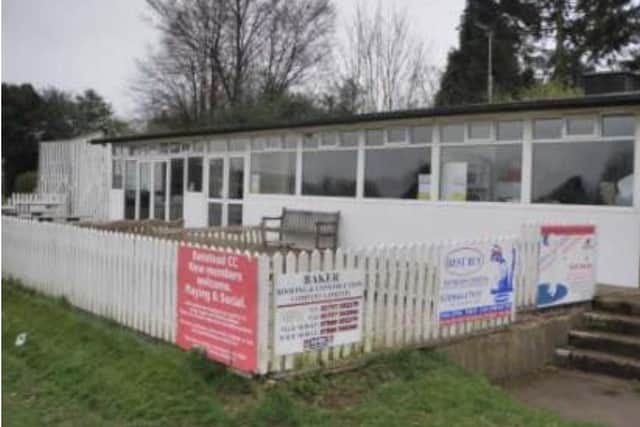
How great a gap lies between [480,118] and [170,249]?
20.8ft

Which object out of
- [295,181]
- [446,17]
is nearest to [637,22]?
[446,17]

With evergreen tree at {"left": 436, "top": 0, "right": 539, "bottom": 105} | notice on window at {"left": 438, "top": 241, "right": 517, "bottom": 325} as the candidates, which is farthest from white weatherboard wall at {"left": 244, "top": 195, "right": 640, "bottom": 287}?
evergreen tree at {"left": 436, "top": 0, "right": 539, "bottom": 105}

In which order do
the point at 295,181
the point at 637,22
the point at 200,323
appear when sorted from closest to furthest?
1. the point at 200,323
2. the point at 295,181
3. the point at 637,22

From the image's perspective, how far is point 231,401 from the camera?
5234 mm

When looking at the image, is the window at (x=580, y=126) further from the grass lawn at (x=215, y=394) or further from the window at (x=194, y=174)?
the window at (x=194, y=174)

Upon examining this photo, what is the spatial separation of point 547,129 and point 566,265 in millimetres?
2858

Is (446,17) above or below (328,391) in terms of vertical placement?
above

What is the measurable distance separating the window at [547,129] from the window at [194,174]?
9.85 metres

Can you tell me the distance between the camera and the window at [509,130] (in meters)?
10.7

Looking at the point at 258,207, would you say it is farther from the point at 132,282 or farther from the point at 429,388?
the point at 429,388

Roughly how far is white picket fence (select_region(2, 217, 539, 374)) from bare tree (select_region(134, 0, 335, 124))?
2867 cm

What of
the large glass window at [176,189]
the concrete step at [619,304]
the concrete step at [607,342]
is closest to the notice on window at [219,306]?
the concrete step at [607,342]

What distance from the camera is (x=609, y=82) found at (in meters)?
11.4

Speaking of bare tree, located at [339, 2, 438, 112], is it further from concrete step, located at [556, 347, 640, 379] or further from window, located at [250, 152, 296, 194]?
concrete step, located at [556, 347, 640, 379]
